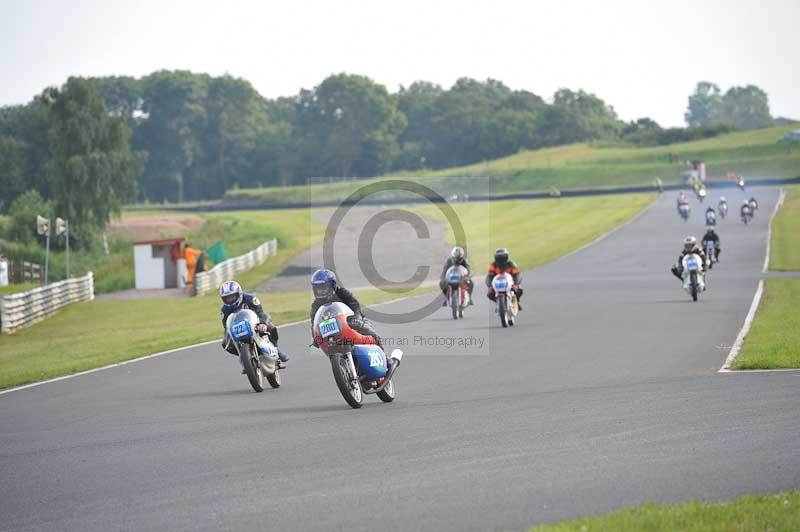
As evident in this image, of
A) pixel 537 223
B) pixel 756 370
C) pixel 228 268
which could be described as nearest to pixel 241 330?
pixel 756 370

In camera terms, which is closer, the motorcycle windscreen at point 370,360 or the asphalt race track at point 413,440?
the asphalt race track at point 413,440

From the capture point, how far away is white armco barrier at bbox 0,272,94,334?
113 feet

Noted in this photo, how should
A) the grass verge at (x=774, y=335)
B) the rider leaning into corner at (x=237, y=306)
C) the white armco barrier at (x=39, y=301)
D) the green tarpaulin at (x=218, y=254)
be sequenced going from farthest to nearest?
the green tarpaulin at (x=218, y=254)
the white armco barrier at (x=39, y=301)
the rider leaning into corner at (x=237, y=306)
the grass verge at (x=774, y=335)

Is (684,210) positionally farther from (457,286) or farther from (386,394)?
(386,394)

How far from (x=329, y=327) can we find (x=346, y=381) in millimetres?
603

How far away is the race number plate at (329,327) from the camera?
1273 cm

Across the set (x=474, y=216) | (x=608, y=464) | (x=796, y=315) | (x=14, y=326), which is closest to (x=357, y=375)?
(x=608, y=464)

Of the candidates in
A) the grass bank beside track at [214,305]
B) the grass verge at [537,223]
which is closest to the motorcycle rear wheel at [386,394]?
the grass bank beside track at [214,305]

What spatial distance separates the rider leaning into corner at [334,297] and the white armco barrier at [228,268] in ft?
107

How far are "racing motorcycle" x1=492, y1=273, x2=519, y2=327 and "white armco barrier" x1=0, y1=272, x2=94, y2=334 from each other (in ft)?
55.8

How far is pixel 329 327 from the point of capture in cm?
1276

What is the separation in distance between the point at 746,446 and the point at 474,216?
7519 centimetres

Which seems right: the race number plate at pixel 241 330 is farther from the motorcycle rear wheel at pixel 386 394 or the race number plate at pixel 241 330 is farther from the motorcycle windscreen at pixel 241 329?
the motorcycle rear wheel at pixel 386 394

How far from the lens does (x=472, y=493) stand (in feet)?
26.9
